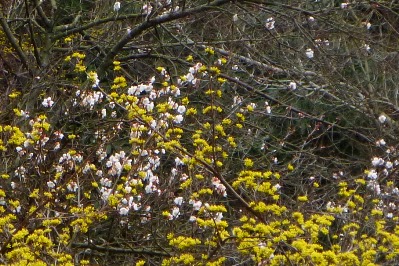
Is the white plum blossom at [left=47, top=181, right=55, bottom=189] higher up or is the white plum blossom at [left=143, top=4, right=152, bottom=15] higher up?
the white plum blossom at [left=143, top=4, right=152, bottom=15]

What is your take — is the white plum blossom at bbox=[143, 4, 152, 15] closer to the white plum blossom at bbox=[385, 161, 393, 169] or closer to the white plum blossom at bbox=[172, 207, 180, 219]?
the white plum blossom at bbox=[172, 207, 180, 219]

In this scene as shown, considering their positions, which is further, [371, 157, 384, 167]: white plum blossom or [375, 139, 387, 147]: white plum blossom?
[375, 139, 387, 147]: white plum blossom

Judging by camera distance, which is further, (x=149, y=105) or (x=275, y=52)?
(x=275, y=52)

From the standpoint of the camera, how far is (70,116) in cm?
628

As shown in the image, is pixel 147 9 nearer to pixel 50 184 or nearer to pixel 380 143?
pixel 50 184

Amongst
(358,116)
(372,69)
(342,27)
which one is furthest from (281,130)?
(342,27)

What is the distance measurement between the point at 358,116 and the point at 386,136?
693 millimetres

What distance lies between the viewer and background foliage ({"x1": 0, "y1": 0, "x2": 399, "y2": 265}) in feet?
13.3

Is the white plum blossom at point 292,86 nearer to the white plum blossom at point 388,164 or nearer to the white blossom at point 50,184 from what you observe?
the white plum blossom at point 388,164

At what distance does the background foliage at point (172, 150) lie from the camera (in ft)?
13.3

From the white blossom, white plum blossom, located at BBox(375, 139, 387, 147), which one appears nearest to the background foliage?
the white blossom

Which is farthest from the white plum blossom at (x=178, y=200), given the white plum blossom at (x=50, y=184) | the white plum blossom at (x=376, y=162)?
the white plum blossom at (x=376, y=162)

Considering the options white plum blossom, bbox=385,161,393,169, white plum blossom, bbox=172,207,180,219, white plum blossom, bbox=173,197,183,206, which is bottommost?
white plum blossom, bbox=385,161,393,169

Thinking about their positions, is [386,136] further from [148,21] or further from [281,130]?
[148,21]
